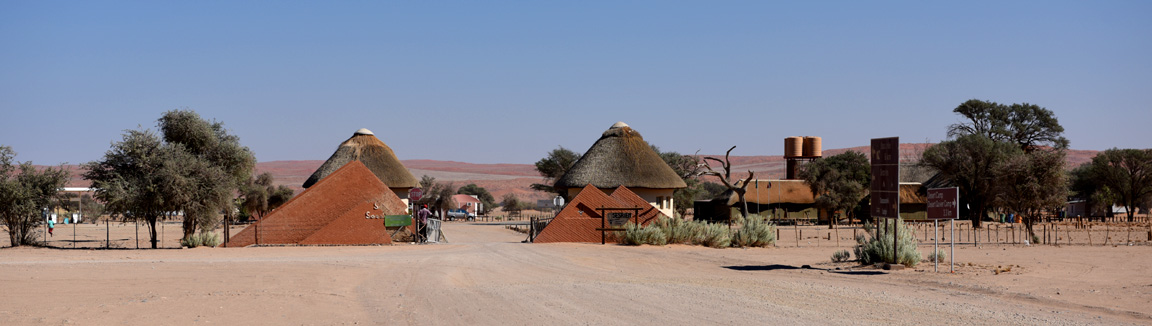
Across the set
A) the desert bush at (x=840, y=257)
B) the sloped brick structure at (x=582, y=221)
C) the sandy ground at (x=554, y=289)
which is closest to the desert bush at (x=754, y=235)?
the sloped brick structure at (x=582, y=221)

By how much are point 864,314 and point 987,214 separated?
55.2m

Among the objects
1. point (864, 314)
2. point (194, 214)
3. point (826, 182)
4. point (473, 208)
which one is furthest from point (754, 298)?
point (473, 208)

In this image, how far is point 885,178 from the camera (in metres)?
19.4

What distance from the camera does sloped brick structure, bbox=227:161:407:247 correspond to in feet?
90.4

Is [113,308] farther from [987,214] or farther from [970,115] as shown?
[970,115]

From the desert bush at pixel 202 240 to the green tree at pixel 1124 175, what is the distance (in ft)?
213

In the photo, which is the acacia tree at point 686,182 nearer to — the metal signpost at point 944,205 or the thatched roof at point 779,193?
the thatched roof at point 779,193

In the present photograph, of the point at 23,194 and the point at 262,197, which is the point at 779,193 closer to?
the point at 262,197

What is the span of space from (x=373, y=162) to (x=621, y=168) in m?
12.6

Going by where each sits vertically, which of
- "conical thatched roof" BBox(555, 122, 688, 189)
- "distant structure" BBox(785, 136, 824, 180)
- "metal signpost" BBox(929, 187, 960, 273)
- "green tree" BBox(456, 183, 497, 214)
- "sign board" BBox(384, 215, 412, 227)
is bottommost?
"green tree" BBox(456, 183, 497, 214)

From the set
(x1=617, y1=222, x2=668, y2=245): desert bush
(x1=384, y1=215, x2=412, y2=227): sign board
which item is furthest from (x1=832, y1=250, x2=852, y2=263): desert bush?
(x1=384, y1=215, x2=412, y2=227): sign board

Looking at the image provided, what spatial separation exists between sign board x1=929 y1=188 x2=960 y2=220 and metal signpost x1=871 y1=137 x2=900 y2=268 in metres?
0.73

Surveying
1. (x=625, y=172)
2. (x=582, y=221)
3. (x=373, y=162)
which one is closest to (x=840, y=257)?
(x=582, y=221)

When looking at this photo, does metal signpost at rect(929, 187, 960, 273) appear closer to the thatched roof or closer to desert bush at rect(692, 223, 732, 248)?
desert bush at rect(692, 223, 732, 248)
